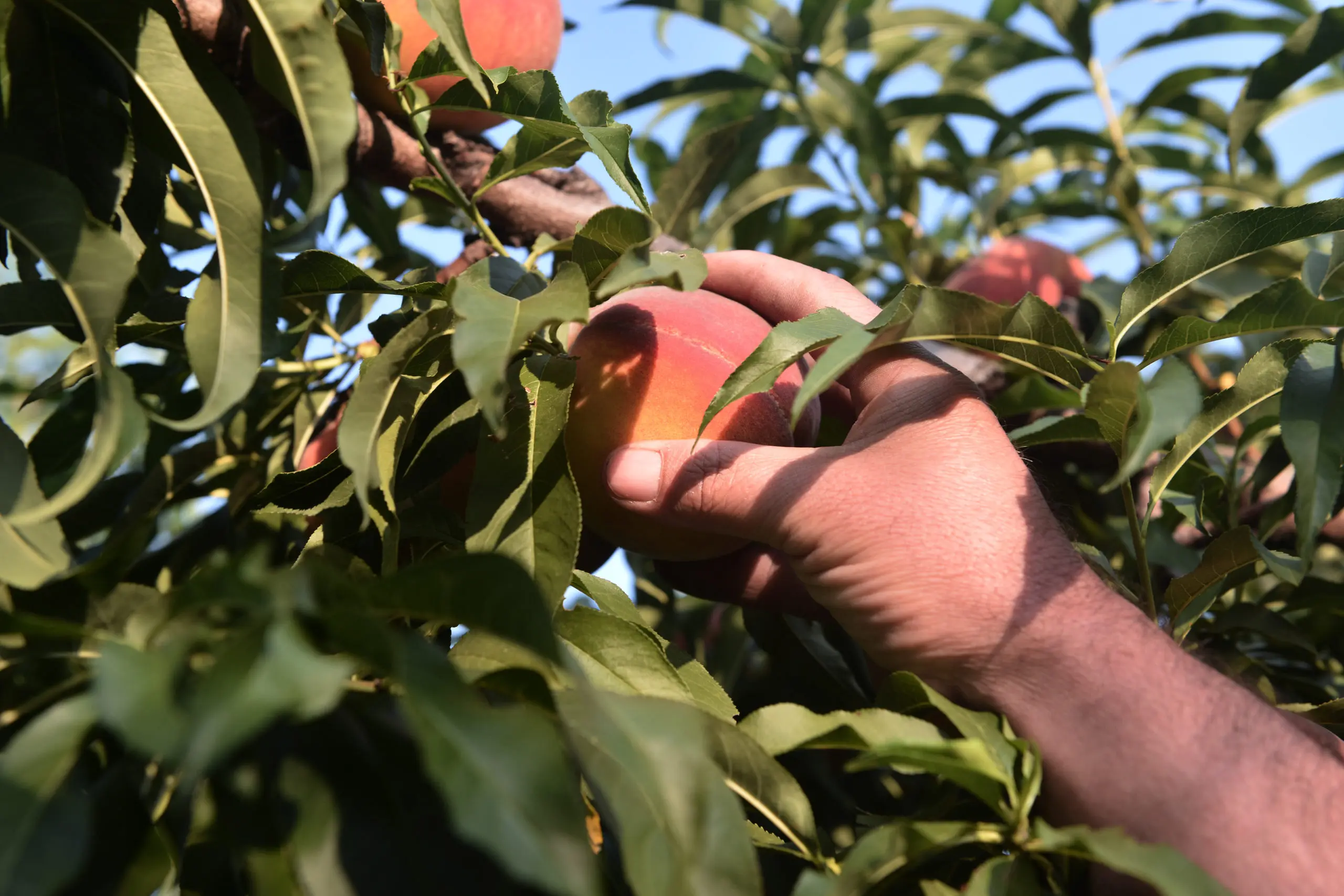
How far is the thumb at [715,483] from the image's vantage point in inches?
27.4

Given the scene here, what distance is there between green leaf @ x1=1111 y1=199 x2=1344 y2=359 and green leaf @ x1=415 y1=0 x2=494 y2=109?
458 mm

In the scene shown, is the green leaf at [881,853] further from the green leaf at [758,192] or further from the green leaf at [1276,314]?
the green leaf at [758,192]

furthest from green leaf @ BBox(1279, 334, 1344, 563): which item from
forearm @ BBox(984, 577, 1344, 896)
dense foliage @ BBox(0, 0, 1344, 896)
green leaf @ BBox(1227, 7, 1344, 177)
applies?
green leaf @ BBox(1227, 7, 1344, 177)

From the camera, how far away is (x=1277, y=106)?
190 centimetres

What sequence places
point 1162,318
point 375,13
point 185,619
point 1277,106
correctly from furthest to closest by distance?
point 1277,106 → point 1162,318 → point 375,13 → point 185,619

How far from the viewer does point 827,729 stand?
0.55 m

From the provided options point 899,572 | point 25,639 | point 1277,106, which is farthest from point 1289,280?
point 1277,106

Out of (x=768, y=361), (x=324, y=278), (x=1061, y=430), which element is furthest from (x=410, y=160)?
(x=1061, y=430)

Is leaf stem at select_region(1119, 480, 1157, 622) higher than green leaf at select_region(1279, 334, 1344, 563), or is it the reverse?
green leaf at select_region(1279, 334, 1344, 563)

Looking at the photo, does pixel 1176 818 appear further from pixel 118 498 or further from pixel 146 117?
pixel 118 498

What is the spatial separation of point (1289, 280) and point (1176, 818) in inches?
13.0

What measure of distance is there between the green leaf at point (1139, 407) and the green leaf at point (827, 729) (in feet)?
0.56

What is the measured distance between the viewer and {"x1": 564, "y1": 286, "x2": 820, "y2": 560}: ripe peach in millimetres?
744

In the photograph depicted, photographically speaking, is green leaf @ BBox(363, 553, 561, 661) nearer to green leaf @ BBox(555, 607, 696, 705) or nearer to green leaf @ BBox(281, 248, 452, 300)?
green leaf @ BBox(555, 607, 696, 705)
